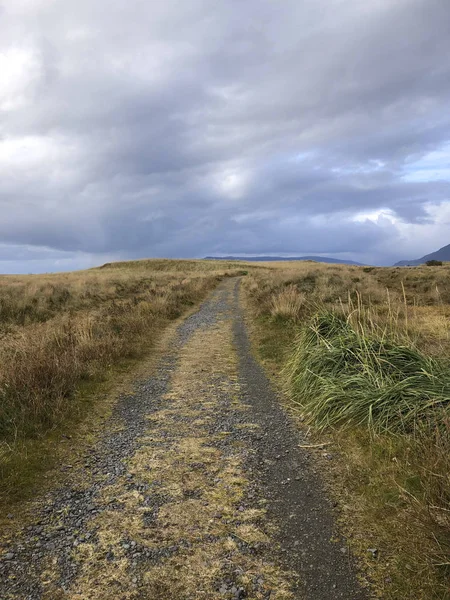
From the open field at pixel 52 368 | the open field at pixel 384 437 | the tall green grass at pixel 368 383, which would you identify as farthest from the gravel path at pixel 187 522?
the tall green grass at pixel 368 383

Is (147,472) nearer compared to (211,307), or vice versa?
(147,472)

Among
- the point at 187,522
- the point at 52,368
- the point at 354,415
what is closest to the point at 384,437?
the point at 354,415

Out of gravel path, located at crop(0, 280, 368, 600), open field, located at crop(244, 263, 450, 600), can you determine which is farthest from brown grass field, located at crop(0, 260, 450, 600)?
gravel path, located at crop(0, 280, 368, 600)

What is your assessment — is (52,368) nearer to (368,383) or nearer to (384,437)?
(368,383)

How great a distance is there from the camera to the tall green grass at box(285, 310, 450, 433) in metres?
5.11

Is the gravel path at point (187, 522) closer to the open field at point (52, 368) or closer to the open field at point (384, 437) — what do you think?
the open field at point (384, 437)

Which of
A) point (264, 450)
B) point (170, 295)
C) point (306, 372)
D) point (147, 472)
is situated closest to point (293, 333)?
point (306, 372)

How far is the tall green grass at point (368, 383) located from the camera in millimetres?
5113

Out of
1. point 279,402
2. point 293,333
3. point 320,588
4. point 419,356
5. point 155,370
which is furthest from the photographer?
point 293,333

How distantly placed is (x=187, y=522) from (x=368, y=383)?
3471 millimetres

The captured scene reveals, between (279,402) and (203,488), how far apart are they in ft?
10.1

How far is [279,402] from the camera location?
279 inches

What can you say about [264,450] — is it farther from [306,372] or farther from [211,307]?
[211,307]

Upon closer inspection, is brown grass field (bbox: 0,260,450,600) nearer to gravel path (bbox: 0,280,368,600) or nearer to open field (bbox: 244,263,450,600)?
open field (bbox: 244,263,450,600)
